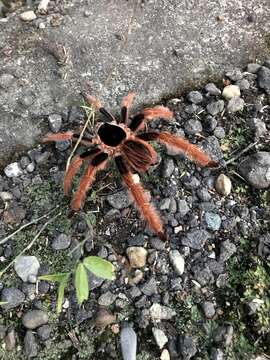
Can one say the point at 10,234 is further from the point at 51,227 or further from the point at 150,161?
the point at 150,161

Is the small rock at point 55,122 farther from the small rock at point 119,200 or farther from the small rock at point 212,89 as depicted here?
the small rock at point 212,89

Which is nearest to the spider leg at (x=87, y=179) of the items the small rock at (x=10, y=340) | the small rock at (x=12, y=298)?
the small rock at (x=12, y=298)

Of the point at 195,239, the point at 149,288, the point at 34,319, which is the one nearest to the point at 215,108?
the point at 195,239

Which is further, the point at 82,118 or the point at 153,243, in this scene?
the point at 82,118

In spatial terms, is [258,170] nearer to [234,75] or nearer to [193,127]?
[193,127]

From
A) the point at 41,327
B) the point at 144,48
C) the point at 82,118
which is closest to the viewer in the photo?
the point at 41,327

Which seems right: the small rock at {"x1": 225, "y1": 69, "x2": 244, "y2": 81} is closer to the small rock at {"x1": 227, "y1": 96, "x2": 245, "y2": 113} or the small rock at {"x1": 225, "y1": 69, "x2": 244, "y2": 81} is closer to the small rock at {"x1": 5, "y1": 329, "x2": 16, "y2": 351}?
the small rock at {"x1": 227, "y1": 96, "x2": 245, "y2": 113}

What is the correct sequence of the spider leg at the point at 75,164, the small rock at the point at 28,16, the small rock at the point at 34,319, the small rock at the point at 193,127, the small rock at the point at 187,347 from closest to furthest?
the small rock at the point at 187,347 → the small rock at the point at 34,319 → the spider leg at the point at 75,164 → the small rock at the point at 193,127 → the small rock at the point at 28,16

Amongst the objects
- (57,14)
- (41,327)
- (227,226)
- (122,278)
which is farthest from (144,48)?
Answer: (41,327)

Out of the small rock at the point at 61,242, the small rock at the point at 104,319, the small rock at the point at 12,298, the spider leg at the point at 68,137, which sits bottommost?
the small rock at the point at 104,319
